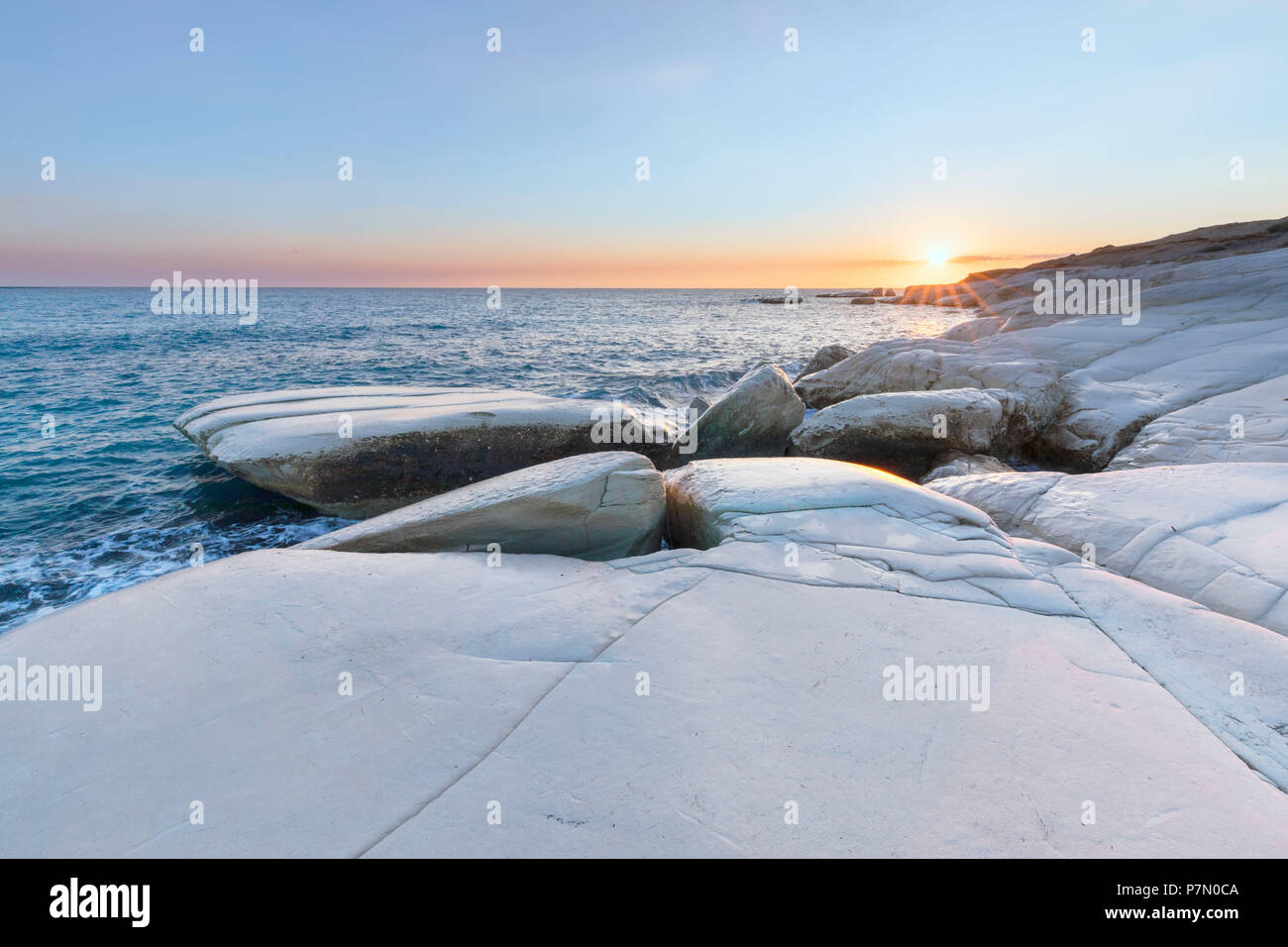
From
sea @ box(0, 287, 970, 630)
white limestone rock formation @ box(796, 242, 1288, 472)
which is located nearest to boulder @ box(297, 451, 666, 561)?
sea @ box(0, 287, 970, 630)

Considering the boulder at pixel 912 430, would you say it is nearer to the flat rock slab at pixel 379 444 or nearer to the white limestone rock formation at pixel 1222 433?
the white limestone rock formation at pixel 1222 433

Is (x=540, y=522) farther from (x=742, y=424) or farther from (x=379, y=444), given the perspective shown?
(x=742, y=424)

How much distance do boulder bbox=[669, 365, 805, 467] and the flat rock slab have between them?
1.50m

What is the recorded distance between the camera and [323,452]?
6.30 metres

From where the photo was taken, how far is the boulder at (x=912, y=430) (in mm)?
7477

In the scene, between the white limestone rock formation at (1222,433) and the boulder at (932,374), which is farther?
the boulder at (932,374)

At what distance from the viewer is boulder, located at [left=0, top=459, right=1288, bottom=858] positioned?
1829 mm

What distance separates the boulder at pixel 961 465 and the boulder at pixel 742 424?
2157 mm

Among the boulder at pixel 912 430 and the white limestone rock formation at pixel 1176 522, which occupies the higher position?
the boulder at pixel 912 430

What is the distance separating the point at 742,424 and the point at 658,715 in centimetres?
629

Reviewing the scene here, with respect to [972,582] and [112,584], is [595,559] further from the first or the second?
[112,584]

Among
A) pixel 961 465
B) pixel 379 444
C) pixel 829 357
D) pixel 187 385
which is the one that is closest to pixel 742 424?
pixel 961 465

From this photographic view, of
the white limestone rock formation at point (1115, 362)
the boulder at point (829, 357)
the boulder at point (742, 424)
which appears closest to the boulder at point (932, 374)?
the white limestone rock formation at point (1115, 362)

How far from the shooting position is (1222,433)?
6141 millimetres
